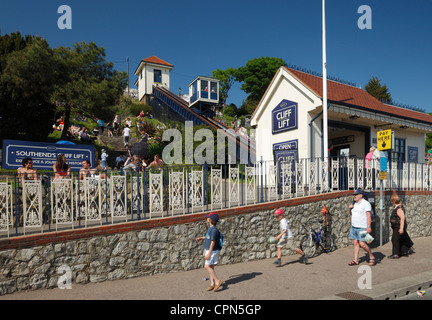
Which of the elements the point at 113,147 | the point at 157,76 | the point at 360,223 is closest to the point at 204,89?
the point at 113,147

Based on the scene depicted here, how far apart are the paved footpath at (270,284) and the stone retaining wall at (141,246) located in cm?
21

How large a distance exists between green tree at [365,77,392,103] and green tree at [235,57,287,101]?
57.9 feet

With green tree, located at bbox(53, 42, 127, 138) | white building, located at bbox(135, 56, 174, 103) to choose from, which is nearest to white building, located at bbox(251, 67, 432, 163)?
green tree, located at bbox(53, 42, 127, 138)

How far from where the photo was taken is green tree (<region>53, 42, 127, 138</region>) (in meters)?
17.0

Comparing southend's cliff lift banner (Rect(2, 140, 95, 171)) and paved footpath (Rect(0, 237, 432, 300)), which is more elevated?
southend's cliff lift banner (Rect(2, 140, 95, 171))

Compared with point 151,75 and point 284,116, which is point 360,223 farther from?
point 151,75

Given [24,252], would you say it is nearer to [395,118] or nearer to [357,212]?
[357,212]

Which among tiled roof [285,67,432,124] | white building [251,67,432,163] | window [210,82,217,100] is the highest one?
window [210,82,217,100]

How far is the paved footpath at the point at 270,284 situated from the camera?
5.13 meters

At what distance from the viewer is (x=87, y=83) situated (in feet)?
57.7

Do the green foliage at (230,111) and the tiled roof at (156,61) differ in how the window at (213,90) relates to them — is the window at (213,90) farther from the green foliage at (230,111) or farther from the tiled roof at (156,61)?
the tiled roof at (156,61)

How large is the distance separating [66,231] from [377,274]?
661 cm

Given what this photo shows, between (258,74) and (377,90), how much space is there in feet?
71.7

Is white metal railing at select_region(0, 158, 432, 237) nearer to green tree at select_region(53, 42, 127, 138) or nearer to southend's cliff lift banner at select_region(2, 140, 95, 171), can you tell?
southend's cliff lift banner at select_region(2, 140, 95, 171)
